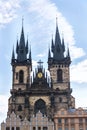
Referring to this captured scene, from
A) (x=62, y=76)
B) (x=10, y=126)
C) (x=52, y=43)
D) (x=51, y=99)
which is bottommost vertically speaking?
(x=10, y=126)

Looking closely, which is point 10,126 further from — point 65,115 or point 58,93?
point 58,93

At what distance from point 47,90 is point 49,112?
658 centimetres

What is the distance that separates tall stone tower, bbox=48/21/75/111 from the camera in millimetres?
94844

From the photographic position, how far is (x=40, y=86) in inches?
3814

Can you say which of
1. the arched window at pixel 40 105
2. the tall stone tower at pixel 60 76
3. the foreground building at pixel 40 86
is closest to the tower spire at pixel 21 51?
the foreground building at pixel 40 86

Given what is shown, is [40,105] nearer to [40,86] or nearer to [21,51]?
[40,86]

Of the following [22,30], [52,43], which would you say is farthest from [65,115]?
[22,30]

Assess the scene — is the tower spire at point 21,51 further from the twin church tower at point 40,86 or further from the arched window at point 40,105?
the arched window at point 40,105

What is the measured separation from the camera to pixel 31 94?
9606cm

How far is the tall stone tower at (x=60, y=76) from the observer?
94844 millimetres

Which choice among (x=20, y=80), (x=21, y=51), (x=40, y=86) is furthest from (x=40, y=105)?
(x=21, y=51)

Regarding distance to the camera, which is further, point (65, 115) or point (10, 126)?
point (65, 115)

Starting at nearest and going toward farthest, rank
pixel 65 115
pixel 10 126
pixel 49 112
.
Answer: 1. pixel 10 126
2. pixel 65 115
3. pixel 49 112

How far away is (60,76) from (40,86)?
6.32 meters
